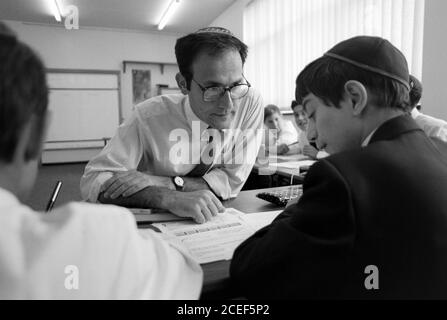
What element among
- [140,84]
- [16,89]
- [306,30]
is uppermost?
[306,30]

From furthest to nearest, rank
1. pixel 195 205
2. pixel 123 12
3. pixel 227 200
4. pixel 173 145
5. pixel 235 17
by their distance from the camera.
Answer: pixel 123 12 < pixel 235 17 < pixel 173 145 < pixel 227 200 < pixel 195 205

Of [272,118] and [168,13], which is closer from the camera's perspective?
[272,118]

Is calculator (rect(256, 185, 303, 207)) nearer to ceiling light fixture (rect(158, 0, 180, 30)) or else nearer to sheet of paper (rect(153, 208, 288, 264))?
sheet of paper (rect(153, 208, 288, 264))

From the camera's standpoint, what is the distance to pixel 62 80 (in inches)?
298

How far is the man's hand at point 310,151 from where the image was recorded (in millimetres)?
3019

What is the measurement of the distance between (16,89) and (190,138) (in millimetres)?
1208

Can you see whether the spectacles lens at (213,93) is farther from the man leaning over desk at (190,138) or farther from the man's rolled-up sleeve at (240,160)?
the man's rolled-up sleeve at (240,160)

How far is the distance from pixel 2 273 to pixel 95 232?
0.10 meters

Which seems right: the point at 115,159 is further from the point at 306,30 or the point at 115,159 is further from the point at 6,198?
the point at 306,30

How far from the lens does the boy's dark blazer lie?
0.56 metres

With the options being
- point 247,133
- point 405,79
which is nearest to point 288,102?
point 247,133

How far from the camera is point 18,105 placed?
0.42 m

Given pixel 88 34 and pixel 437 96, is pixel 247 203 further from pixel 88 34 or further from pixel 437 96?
pixel 88 34

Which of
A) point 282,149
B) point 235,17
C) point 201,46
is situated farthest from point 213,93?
point 235,17
